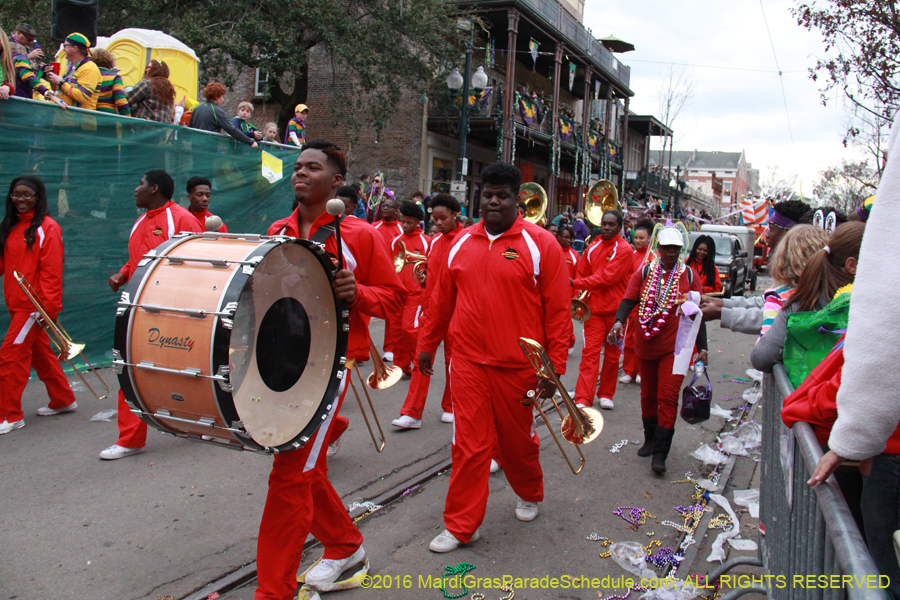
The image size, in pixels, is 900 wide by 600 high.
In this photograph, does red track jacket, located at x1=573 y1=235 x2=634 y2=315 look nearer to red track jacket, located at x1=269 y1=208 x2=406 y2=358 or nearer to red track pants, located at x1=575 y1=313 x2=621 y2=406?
red track pants, located at x1=575 y1=313 x2=621 y2=406

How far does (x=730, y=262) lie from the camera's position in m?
18.9

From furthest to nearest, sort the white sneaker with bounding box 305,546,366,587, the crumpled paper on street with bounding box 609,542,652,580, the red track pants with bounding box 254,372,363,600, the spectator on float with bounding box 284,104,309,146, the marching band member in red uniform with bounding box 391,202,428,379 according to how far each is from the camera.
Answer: the spectator on float with bounding box 284,104,309,146 → the marching band member in red uniform with bounding box 391,202,428,379 → the crumpled paper on street with bounding box 609,542,652,580 → the white sneaker with bounding box 305,546,366,587 → the red track pants with bounding box 254,372,363,600

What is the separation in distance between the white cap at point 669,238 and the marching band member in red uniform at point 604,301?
1440mm

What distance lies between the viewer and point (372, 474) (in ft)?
15.7

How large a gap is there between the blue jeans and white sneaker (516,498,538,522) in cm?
219

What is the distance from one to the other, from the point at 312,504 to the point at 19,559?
5.78 feet

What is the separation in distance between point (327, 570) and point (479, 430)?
1.10m

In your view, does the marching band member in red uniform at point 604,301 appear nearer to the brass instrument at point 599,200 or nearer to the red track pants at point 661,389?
the red track pants at point 661,389

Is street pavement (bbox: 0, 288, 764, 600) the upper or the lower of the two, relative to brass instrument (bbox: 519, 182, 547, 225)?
lower

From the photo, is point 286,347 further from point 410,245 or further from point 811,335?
point 410,245

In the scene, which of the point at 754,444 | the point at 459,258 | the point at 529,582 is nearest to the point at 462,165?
the point at 754,444

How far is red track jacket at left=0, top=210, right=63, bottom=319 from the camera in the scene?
537 centimetres

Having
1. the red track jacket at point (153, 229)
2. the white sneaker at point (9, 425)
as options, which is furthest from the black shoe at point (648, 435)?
the white sneaker at point (9, 425)

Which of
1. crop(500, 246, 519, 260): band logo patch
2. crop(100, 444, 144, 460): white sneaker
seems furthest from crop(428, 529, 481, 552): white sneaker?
crop(100, 444, 144, 460): white sneaker
